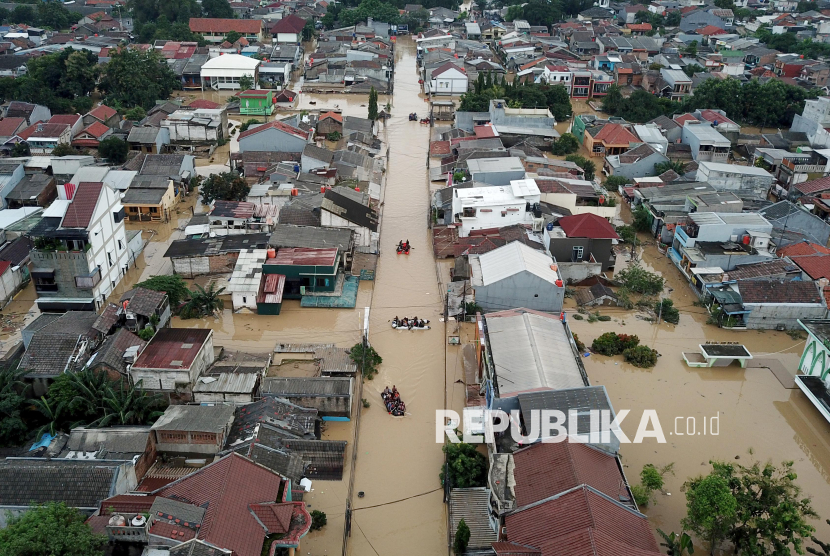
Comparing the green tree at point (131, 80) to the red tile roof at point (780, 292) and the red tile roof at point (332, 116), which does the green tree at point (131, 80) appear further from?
the red tile roof at point (780, 292)

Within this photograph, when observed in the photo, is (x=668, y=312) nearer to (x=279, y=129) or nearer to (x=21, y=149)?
(x=279, y=129)

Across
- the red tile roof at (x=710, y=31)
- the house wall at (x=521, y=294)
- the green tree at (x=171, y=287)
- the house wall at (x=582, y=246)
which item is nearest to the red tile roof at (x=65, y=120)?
the green tree at (x=171, y=287)

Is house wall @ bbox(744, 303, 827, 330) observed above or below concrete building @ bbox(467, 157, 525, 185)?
below

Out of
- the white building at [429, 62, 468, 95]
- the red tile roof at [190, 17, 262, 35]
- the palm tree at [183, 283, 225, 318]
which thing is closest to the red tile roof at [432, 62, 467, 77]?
the white building at [429, 62, 468, 95]

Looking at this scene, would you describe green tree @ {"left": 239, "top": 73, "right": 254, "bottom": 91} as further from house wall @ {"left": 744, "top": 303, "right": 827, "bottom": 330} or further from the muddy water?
house wall @ {"left": 744, "top": 303, "right": 827, "bottom": 330}

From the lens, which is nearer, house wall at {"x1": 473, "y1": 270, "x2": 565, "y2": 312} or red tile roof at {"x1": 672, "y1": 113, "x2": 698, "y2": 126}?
house wall at {"x1": 473, "y1": 270, "x2": 565, "y2": 312}

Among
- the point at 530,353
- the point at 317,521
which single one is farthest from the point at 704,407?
the point at 317,521
